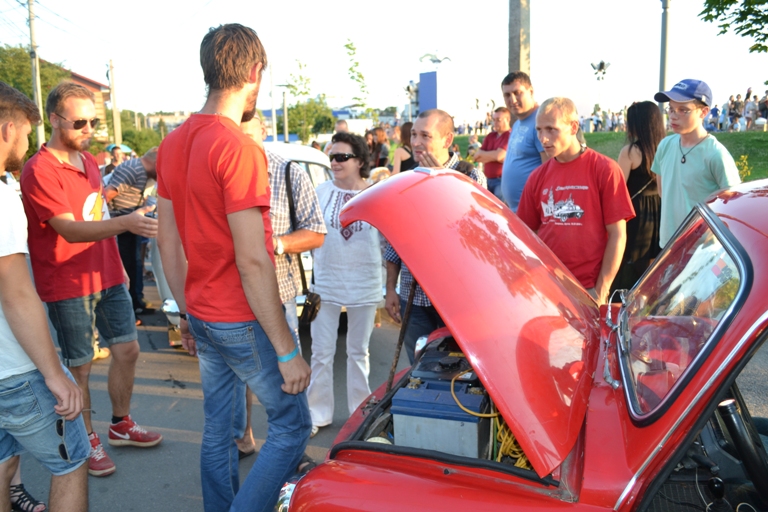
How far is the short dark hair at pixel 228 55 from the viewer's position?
219cm

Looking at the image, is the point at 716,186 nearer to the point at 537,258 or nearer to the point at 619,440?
the point at 537,258

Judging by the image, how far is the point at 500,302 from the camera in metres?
1.83

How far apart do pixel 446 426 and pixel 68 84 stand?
10.2 ft

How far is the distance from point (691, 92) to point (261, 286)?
3321 mm

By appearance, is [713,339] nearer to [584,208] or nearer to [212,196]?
[212,196]

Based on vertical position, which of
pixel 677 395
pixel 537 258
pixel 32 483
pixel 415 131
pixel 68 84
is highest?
pixel 68 84

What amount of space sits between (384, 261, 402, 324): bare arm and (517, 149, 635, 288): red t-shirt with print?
94 cm

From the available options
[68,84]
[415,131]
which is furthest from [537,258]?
[68,84]

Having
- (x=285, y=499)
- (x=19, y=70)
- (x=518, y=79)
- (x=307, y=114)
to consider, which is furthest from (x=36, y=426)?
(x=19, y=70)

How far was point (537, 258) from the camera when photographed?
2.32m

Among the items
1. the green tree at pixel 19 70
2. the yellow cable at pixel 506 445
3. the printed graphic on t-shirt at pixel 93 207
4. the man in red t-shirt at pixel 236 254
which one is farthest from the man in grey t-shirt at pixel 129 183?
the green tree at pixel 19 70

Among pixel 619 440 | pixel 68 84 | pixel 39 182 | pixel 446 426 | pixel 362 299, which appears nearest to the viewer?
pixel 619 440

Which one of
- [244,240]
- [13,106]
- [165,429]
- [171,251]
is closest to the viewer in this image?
[244,240]

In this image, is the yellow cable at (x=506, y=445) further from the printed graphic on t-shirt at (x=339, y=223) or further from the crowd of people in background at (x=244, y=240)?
the printed graphic on t-shirt at (x=339, y=223)
